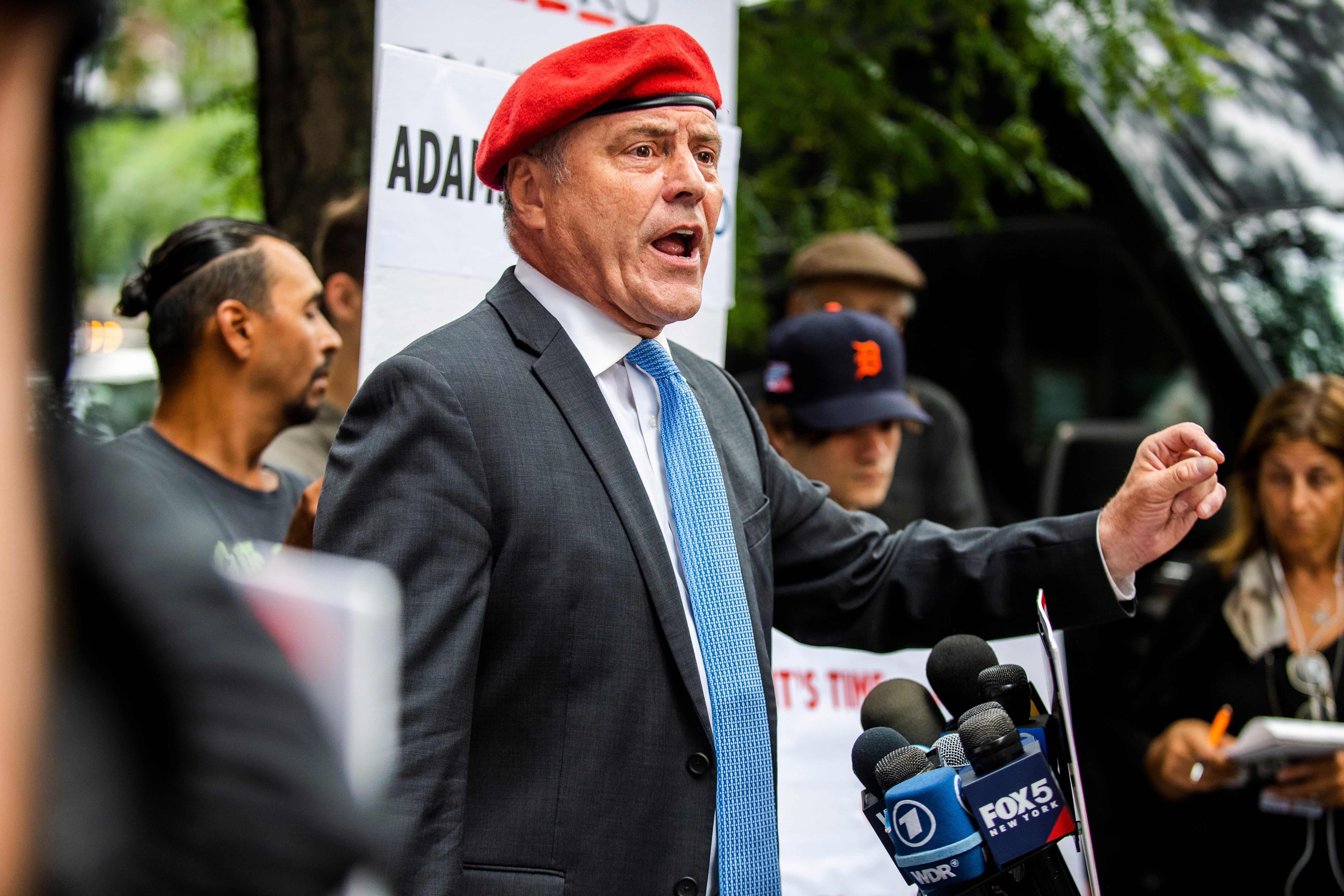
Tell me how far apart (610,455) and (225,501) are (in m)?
1.24

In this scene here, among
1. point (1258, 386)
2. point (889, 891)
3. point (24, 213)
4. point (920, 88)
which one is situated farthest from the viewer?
point (920, 88)

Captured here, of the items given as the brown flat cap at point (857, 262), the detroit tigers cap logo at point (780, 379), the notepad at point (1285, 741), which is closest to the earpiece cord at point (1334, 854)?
the notepad at point (1285, 741)

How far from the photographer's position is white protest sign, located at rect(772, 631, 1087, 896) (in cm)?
320

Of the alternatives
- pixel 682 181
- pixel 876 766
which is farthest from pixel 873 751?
pixel 682 181

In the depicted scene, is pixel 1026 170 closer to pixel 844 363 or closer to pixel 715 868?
pixel 844 363

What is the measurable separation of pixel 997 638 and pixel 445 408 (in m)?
1.11

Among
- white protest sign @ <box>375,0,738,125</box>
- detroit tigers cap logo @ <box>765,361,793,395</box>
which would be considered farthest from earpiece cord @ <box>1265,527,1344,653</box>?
white protest sign @ <box>375,0,738,125</box>

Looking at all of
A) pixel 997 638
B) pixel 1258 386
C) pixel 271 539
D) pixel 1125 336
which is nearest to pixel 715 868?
pixel 997 638

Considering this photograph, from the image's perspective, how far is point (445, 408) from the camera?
1857 mm

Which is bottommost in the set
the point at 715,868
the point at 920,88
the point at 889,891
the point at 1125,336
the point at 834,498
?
the point at 889,891

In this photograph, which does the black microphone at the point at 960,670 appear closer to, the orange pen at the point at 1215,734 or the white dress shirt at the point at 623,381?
the white dress shirt at the point at 623,381

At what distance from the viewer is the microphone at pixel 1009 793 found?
169cm

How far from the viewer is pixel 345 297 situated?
351 centimetres

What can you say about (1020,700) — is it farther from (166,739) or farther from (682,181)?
(166,739)
